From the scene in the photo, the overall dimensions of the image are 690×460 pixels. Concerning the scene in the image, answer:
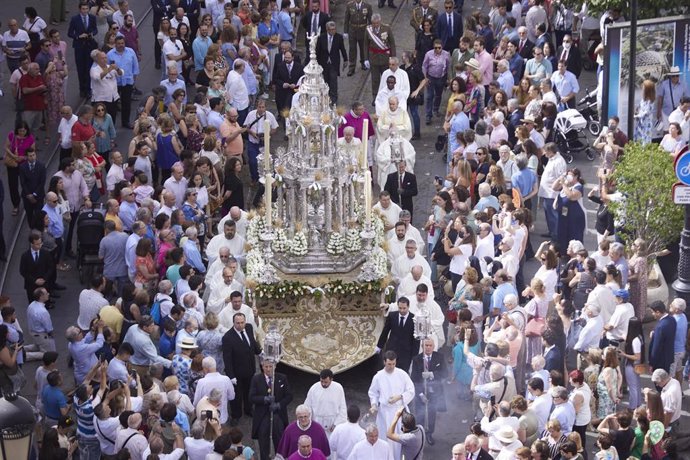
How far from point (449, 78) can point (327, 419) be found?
12.4 metres

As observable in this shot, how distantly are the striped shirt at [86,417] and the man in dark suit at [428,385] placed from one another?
4.13 m

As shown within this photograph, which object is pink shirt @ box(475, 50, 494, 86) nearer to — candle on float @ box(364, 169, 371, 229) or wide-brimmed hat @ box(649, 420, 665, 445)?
candle on float @ box(364, 169, 371, 229)

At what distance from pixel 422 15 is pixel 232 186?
7.28 metres

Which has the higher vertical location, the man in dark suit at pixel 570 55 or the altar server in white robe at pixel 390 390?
the man in dark suit at pixel 570 55

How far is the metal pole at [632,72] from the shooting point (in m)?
26.8

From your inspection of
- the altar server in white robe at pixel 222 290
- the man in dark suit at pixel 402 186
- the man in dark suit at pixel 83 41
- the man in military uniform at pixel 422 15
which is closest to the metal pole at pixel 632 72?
the man in dark suit at pixel 402 186

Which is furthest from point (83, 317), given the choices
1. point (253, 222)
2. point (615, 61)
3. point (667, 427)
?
point (615, 61)

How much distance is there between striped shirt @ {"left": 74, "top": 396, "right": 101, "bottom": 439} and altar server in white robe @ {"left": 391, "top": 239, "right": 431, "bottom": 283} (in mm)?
5152

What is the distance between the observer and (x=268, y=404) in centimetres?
2158

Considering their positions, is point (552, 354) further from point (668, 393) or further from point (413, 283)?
point (413, 283)

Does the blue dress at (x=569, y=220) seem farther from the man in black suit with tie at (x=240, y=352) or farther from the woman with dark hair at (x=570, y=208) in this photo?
the man in black suit with tie at (x=240, y=352)

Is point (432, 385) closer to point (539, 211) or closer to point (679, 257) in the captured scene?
point (679, 257)

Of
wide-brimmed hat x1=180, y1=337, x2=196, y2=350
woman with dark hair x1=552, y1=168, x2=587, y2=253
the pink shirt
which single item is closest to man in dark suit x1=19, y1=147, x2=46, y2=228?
wide-brimmed hat x1=180, y1=337, x2=196, y2=350

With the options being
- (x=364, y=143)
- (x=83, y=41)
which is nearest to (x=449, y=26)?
(x=83, y=41)
